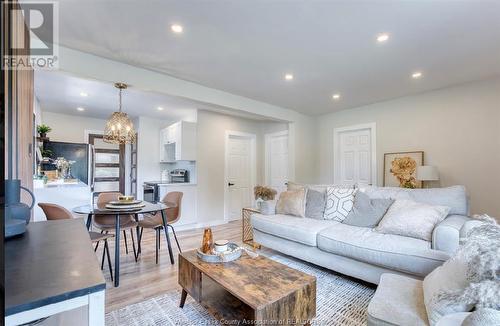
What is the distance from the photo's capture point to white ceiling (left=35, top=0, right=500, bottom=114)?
1.86m

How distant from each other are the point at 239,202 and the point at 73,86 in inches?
147

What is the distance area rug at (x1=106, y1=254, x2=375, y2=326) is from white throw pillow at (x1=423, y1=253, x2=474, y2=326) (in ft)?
2.44

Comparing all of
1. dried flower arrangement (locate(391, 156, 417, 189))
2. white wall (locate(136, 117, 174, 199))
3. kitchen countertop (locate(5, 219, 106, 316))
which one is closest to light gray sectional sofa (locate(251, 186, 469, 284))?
dried flower arrangement (locate(391, 156, 417, 189))

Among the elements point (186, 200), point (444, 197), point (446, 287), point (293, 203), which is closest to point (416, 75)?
point (444, 197)

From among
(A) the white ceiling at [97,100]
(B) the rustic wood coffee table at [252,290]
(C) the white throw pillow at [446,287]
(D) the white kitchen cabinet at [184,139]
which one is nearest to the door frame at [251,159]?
(D) the white kitchen cabinet at [184,139]

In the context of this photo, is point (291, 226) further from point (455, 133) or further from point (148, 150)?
point (148, 150)

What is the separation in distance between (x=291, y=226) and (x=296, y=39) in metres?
2.04

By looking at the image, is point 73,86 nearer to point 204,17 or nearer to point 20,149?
point 20,149

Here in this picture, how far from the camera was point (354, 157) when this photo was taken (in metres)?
4.86

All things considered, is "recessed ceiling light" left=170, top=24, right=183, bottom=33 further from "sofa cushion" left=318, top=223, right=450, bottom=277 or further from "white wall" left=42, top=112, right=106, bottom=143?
"white wall" left=42, top=112, right=106, bottom=143

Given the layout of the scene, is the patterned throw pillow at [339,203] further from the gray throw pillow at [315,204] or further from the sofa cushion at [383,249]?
the sofa cushion at [383,249]

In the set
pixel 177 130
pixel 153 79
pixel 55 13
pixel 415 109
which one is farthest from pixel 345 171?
pixel 55 13

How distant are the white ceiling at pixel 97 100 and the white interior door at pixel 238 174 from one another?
1.19 m

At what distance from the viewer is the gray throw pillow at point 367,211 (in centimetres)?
265
